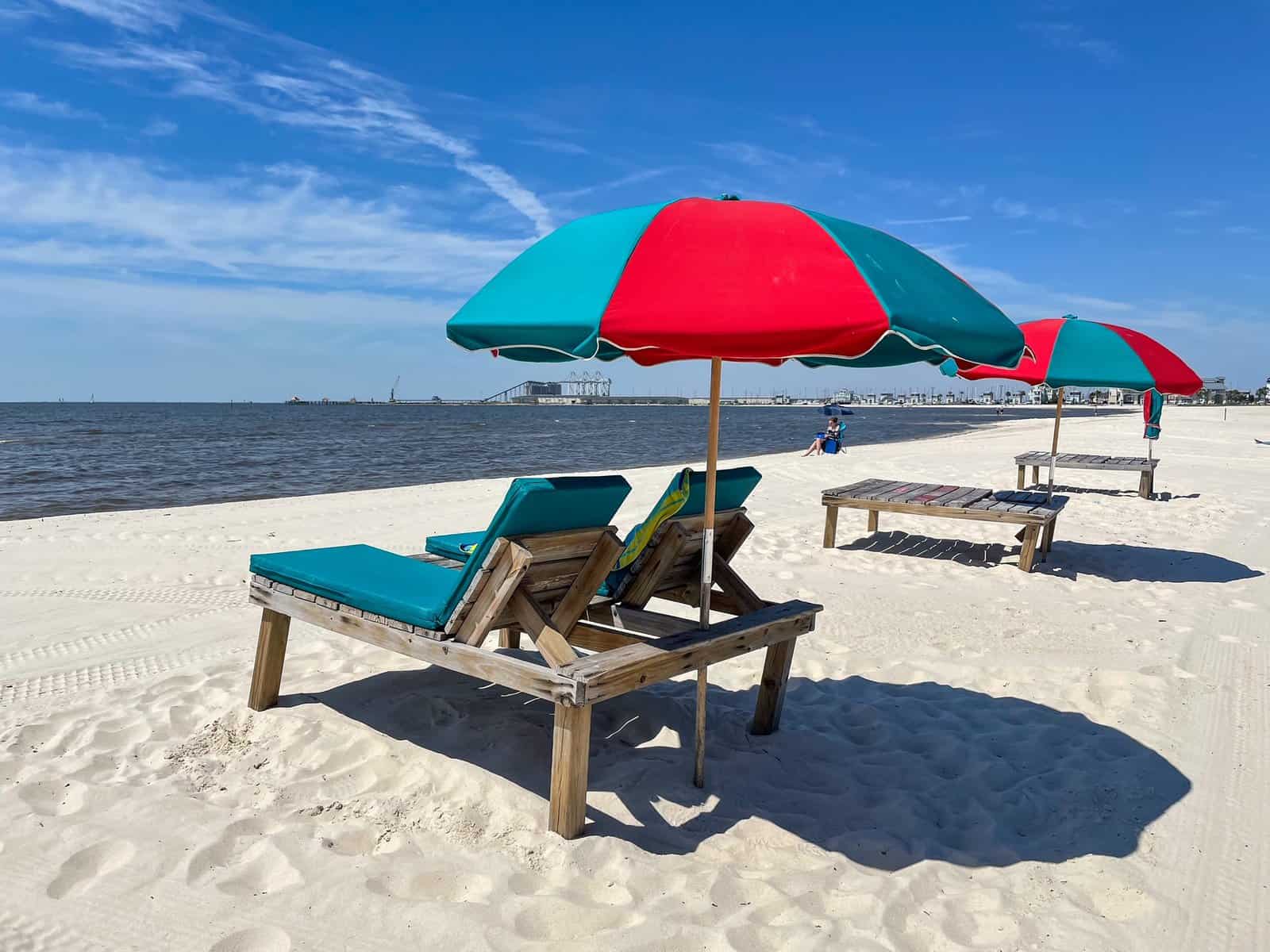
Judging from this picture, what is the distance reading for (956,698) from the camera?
4.71 meters

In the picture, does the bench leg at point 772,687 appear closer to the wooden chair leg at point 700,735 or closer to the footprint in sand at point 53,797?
the wooden chair leg at point 700,735

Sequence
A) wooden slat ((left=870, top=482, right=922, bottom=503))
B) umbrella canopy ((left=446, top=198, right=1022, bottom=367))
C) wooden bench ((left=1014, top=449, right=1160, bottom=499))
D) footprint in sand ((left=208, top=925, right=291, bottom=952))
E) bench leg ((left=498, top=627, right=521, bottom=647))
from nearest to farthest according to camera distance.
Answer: footprint in sand ((left=208, top=925, right=291, bottom=952)) < umbrella canopy ((left=446, top=198, right=1022, bottom=367)) < bench leg ((left=498, top=627, right=521, bottom=647)) < wooden slat ((left=870, top=482, right=922, bottom=503)) < wooden bench ((left=1014, top=449, right=1160, bottom=499))

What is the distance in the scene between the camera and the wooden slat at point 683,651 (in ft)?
10.4

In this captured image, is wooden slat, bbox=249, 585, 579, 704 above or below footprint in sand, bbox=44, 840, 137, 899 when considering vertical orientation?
above

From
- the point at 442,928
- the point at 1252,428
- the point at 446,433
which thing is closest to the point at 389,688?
the point at 442,928

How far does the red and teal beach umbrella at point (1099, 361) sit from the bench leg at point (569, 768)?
5029mm

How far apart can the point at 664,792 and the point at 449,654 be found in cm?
107

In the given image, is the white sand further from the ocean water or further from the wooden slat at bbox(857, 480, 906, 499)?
the ocean water

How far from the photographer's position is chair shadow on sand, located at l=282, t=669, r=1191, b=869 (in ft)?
10.9

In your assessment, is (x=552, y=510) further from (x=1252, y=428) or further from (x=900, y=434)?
(x=900, y=434)

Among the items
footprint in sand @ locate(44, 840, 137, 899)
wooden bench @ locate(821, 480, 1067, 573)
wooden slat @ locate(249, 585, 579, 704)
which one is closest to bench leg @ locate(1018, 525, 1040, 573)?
wooden bench @ locate(821, 480, 1067, 573)

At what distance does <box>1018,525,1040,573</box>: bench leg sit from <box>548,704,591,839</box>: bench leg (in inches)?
228

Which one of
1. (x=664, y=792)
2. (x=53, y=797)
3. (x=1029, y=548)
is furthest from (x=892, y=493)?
(x=53, y=797)

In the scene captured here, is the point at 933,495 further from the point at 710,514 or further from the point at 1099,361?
the point at 710,514
